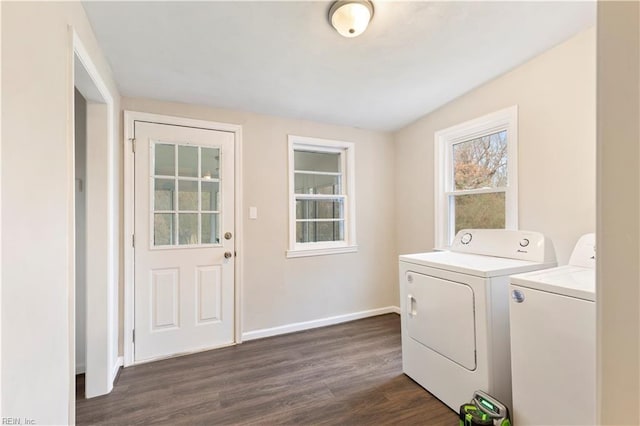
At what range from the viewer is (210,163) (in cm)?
270

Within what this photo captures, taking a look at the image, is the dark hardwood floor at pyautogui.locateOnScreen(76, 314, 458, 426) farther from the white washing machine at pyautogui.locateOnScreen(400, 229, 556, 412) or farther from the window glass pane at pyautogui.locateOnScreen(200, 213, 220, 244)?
the window glass pane at pyautogui.locateOnScreen(200, 213, 220, 244)

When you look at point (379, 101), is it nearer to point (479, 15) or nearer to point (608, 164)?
point (479, 15)

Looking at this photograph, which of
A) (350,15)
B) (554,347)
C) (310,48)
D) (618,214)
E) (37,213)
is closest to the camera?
(618,214)

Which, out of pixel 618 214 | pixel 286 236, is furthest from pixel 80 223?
pixel 618 214

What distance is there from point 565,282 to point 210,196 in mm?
2561

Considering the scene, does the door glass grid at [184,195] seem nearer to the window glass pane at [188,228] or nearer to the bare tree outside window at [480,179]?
the window glass pane at [188,228]

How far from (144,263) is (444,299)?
232 cm

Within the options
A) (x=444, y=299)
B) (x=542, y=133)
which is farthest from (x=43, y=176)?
(x=542, y=133)

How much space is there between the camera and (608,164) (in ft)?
1.46

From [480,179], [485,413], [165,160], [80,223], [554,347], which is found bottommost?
[485,413]

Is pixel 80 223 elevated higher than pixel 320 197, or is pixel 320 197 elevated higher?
pixel 320 197

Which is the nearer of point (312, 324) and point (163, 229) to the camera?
point (163, 229)

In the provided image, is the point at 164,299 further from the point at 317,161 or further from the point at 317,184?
the point at 317,161

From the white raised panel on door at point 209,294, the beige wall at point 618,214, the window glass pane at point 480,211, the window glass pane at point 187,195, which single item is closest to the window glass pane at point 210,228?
the window glass pane at point 187,195
